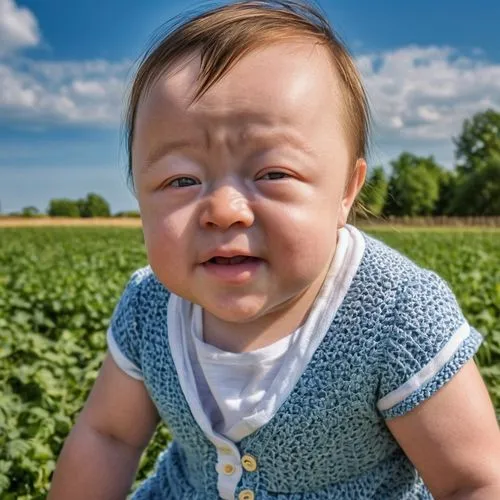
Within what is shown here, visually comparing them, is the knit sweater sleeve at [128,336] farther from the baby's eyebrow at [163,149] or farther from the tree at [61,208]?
the tree at [61,208]

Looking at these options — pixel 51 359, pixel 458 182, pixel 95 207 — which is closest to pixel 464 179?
pixel 458 182

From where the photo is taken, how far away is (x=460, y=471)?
141cm

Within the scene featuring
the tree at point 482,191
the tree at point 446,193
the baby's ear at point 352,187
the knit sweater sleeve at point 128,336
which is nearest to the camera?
the baby's ear at point 352,187

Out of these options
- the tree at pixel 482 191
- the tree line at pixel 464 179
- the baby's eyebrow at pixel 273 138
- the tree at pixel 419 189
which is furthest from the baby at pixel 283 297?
the tree at pixel 419 189

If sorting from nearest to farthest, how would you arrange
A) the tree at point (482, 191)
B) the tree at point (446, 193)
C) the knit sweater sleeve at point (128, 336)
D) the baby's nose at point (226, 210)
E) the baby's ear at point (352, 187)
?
the baby's nose at point (226, 210)
the baby's ear at point (352, 187)
the knit sweater sleeve at point (128, 336)
the tree at point (482, 191)
the tree at point (446, 193)

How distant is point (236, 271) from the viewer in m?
1.35

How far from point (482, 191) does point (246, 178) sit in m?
63.7

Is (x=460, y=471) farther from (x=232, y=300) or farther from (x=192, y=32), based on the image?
(x=192, y=32)

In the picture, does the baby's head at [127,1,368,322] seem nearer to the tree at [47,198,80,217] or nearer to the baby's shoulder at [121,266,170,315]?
the baby's shoulder at [121,266,170,315]

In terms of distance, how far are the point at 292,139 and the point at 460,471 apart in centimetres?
64

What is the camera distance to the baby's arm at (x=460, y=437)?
55.2 inches

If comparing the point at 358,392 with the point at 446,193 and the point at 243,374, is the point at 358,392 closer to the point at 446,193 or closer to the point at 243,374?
the point at 243,374

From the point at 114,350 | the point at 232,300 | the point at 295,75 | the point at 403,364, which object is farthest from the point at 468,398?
the point at 114,350

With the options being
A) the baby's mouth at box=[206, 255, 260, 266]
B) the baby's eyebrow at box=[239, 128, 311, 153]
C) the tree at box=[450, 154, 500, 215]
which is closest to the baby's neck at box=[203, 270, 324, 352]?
the baby's mouth at box=[206, 255, 260, 266]
